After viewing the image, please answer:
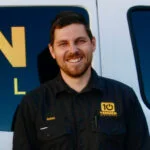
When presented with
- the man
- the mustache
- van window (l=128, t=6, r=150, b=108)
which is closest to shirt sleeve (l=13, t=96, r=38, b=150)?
the man

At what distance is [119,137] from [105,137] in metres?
0.07

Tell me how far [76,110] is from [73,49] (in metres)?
0.28

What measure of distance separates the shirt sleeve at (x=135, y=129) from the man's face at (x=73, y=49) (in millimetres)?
281

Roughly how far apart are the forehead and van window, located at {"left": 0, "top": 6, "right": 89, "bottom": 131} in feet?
0.94

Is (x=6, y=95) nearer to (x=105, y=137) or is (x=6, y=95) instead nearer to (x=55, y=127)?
(x=55, y=127)

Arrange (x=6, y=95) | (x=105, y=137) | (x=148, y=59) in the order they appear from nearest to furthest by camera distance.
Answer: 1. (x=105, y=137)
2. (x=6, y=95)
3. (x=148, y=59)

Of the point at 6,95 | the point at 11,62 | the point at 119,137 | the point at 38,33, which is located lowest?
the point at 119,137

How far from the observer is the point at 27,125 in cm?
193

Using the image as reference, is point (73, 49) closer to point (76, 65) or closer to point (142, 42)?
point (76, 65)

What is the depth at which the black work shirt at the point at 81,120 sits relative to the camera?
6.18 feet

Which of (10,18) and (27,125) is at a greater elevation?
(10,18)

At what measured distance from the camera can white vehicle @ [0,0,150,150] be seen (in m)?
2.16

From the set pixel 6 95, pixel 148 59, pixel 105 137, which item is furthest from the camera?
pixel 148 59

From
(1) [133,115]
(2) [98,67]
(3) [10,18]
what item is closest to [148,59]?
(2) [98,67]
